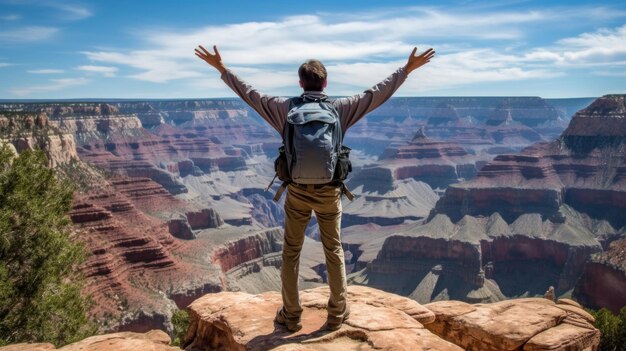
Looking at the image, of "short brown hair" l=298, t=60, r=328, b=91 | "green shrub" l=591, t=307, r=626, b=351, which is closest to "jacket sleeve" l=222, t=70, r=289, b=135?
"short brown hair" l=298, t=60, r=328, b=91

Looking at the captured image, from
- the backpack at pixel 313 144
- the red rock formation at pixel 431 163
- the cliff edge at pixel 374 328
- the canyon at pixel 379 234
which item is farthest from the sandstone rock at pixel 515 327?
the red rock formation at pixel 431 163

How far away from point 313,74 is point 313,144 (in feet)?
4.28

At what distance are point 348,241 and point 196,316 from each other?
340 feet

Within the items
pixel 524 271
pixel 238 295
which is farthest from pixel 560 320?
pixel 524 271

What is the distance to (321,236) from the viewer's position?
944 cm

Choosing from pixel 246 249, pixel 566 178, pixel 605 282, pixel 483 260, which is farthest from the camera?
pixel 566 178

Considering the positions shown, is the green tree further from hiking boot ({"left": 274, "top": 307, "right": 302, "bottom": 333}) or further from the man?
the man

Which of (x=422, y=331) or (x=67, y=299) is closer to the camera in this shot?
(x=422, y=331)

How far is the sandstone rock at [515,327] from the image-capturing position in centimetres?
1126

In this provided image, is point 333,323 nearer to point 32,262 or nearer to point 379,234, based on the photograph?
point 32,262

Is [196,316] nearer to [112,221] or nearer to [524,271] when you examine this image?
[112,221]

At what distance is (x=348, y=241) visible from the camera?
4515 inches

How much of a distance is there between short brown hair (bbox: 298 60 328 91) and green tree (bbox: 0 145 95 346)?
45.0ft

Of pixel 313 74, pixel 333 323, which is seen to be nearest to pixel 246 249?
pixel 333 323
